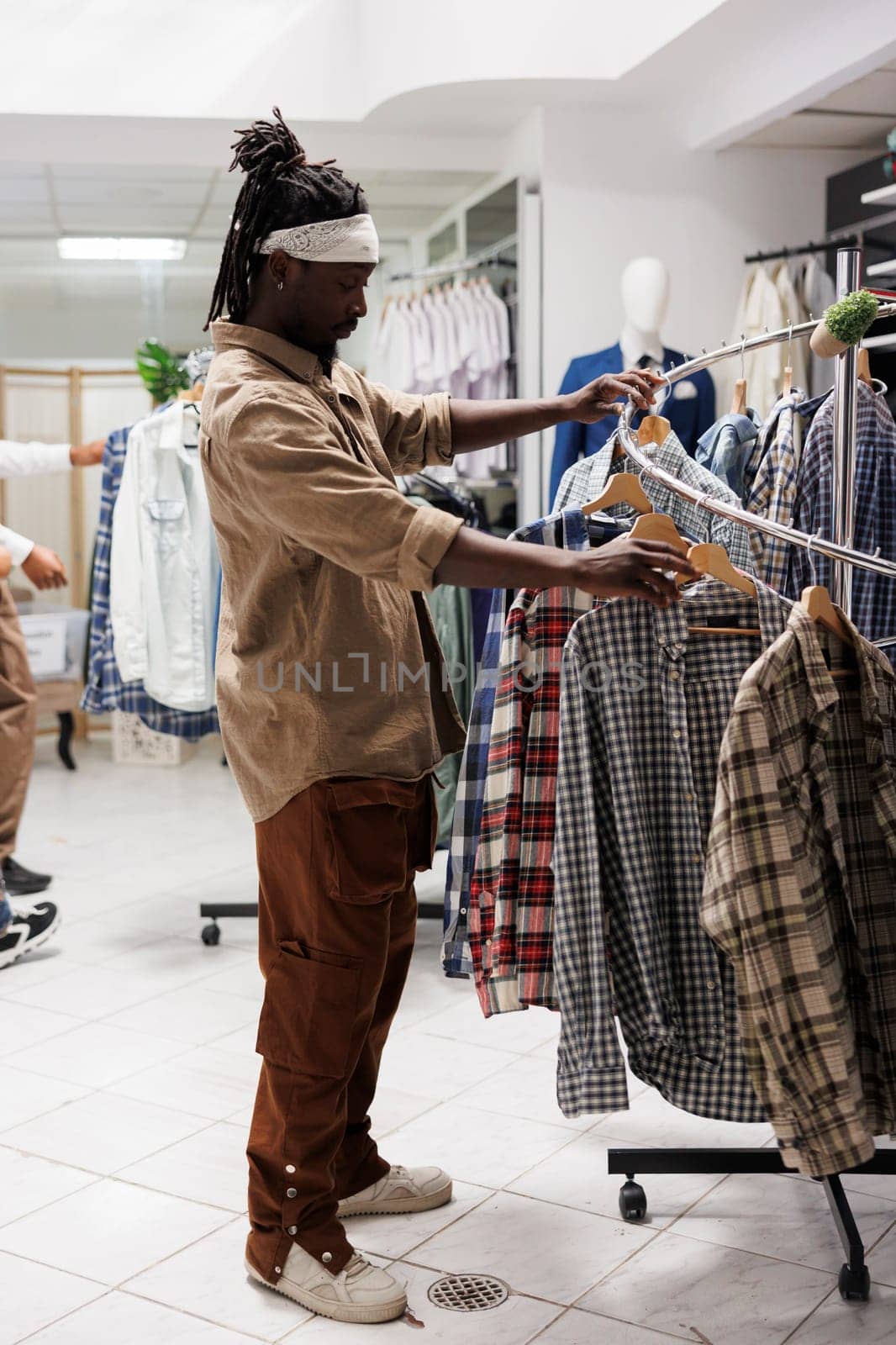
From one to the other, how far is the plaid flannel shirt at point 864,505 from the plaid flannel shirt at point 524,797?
0.84m

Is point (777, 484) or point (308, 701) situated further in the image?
point (777, 484)

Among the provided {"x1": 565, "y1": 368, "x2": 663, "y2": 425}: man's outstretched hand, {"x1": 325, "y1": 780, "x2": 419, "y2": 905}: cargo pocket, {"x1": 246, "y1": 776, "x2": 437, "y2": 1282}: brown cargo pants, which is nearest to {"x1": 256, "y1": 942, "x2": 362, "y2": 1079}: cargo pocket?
{"x1": 246, "y1": 776, "x2": 437, "y2": 1282}: brown cargo pants

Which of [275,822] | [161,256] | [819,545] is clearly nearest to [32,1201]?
[275,822]

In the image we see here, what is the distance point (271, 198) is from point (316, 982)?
1157 millimetres

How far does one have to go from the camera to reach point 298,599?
1.98 meters

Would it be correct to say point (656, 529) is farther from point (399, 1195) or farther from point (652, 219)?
point (652, 219)

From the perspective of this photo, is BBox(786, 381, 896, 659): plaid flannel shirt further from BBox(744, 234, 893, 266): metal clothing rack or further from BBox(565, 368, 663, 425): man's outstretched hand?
BBox(744, 234, 893, 266): metal clothing rack

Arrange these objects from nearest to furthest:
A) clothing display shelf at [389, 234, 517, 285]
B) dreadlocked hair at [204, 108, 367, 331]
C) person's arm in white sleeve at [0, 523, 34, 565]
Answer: dreadlocked hair at [204, 108, 367, 331] → person's arm in white sleeve at [0, 523, 34, 565] → clothing display shelf at [389, 234, 517, 285]

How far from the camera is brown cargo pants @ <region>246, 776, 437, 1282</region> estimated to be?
202 cm

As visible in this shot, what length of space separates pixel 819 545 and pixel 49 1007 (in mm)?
2446

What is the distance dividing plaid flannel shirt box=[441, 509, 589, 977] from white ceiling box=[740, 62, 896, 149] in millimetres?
2999

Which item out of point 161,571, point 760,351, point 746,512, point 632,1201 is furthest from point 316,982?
point 760,351

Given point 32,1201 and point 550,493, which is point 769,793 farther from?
point 550,493

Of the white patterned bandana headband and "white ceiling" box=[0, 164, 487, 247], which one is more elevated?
"white ceiling" box=[0, 164, 487, 247]
